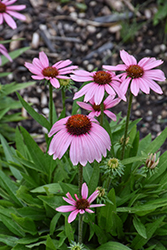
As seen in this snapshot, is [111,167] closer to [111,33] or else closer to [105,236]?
[105,236]

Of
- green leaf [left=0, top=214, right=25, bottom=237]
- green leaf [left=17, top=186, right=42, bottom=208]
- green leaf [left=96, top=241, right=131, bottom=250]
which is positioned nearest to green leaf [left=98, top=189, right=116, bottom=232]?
green leaf [left=96, top=241, right=131, bottom=250]

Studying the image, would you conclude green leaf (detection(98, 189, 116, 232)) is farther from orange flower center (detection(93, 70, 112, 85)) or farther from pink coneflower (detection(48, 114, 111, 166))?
orange flower center (detection(93, 70, 112, 85))

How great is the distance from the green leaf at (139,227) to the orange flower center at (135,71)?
769 mm

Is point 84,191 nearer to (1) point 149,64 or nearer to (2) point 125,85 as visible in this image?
(2) point 125,85

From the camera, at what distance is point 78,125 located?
3.80ft

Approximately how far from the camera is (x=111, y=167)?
4.49ft

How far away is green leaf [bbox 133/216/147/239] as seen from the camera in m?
1.50

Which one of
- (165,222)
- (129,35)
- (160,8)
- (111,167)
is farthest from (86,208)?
(160,8)

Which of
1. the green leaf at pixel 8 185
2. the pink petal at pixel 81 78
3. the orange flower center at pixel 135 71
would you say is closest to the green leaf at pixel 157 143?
the orange flower center at pixel 135 71

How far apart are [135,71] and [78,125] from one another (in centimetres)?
35

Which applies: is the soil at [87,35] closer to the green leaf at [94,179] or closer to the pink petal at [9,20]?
the pink petal at [9,20]

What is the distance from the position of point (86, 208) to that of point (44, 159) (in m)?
0.63

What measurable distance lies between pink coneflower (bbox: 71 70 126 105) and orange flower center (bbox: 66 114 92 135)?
8 cm

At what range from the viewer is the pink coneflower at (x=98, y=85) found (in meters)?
1.21
